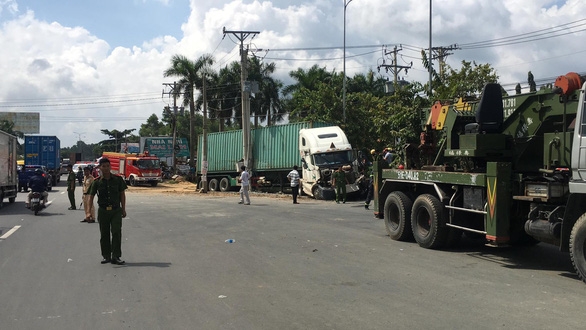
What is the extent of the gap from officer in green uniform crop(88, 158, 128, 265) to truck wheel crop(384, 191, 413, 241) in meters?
5.73

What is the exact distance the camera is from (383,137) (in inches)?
1099

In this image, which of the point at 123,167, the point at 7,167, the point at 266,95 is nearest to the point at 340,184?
the point at 7,167

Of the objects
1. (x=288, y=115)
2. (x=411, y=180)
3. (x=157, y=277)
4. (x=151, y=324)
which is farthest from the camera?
(x=288, y=115)

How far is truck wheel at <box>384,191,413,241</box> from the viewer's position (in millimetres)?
11625

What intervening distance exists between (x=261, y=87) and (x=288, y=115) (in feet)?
13.8

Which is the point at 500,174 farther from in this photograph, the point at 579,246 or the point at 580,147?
the point at 579,246

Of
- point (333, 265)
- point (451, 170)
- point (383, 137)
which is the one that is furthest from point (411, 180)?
point (383, 137)

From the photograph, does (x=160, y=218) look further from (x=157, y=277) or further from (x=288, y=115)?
(x=288, y=115)

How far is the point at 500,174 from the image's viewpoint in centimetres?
876

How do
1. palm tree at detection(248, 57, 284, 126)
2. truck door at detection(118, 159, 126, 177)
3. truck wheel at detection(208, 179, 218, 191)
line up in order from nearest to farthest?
1. truck wheel at detection(208, 179, 218, 191)
2. truck door at detection(118, 159, 126, 177)
3. palm tree at detection(248, 57, 284, 126)

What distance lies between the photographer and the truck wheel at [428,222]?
10430 millimetres

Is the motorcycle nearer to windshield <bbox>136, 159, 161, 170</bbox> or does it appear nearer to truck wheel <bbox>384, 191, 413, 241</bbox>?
truck wheel <bbox>384, 191, 413, 241</bbox>

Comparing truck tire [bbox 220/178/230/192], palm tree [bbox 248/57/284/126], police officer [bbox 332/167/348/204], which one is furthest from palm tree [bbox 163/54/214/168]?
police officer [bbox 332/167/348/204]

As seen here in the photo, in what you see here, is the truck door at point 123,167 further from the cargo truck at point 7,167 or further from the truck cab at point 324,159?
the truck cab at point 324,159
